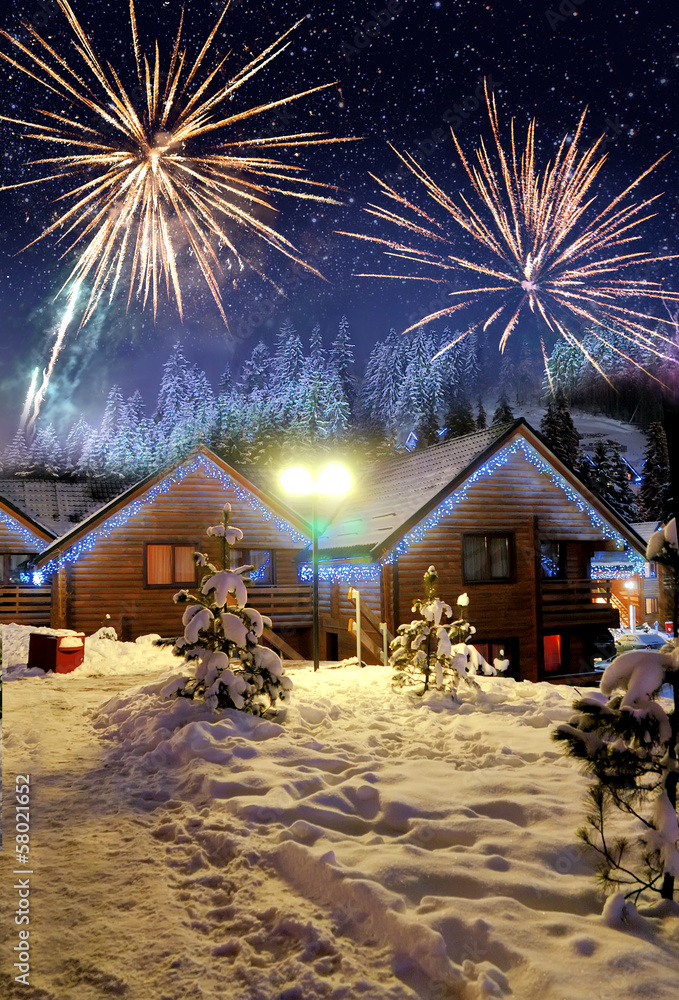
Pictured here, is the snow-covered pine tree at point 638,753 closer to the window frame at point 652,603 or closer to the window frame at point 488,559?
the window frame at point 488,559

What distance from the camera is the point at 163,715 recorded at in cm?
828

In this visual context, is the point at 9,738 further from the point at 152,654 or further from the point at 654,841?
the point at 152,654

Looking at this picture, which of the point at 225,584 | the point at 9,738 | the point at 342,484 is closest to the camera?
the point at 9,738

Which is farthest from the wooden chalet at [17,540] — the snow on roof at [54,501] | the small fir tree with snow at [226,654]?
the small fir tree with snow at [226,654]

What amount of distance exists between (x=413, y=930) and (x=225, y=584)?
19.6 ft

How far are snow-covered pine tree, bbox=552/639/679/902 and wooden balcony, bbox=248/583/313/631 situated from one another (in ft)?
61.8

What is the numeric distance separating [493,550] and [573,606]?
3.45m

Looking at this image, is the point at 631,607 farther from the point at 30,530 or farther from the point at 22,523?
the point at 22,523

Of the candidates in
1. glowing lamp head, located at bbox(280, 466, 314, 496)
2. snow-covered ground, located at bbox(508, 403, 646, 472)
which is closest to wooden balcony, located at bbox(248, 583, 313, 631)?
glowing lamp head, located at bbox(280, 466, 314, 496)

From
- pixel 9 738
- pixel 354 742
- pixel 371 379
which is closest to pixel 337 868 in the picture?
pixel 354 742

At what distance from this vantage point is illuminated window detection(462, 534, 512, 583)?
2059 cm

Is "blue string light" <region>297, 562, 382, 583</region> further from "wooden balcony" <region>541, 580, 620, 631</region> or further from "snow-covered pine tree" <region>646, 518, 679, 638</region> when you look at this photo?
"snow-covered pine tree" <region>646, 518, 679, 638</region>

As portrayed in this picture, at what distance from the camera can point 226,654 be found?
886 centimetres

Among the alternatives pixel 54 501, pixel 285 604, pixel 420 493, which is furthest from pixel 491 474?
pixel 54 501
